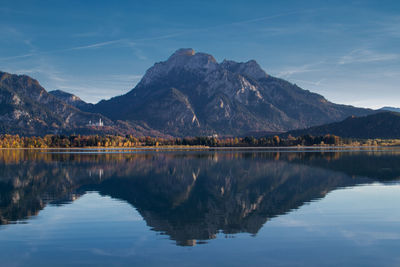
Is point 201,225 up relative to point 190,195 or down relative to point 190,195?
up

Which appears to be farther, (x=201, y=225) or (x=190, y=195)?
(x=190, y=195)

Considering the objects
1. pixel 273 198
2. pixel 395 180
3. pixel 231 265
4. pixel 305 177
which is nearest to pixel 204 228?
pixel 231 265

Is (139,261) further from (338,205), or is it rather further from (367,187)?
(367,187)

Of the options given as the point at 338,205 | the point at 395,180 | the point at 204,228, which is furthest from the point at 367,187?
the point at 204,228

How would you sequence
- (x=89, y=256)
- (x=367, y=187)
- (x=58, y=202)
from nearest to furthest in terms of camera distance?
(x=89, y=256) → (x=58, y=202) → (x=367, y=187)

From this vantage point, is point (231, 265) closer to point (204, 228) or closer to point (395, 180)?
point (204, 228)

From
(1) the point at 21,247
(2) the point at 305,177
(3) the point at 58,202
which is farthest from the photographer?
(2) the point at 305,177

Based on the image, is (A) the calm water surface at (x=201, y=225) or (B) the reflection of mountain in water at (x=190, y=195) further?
(B) the reflection of mountain in water at (x=190, y=195)

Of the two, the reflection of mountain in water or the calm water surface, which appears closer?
the calm water surface

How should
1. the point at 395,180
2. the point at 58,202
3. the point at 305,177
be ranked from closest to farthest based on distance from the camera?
the point at 58,202 < the point at 395,180 < the point at 305,177

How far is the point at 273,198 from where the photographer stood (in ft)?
144

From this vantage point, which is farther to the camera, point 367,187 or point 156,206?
point 367,187

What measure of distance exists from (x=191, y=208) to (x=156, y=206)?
154 inches

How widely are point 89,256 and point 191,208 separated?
16.8 metres
